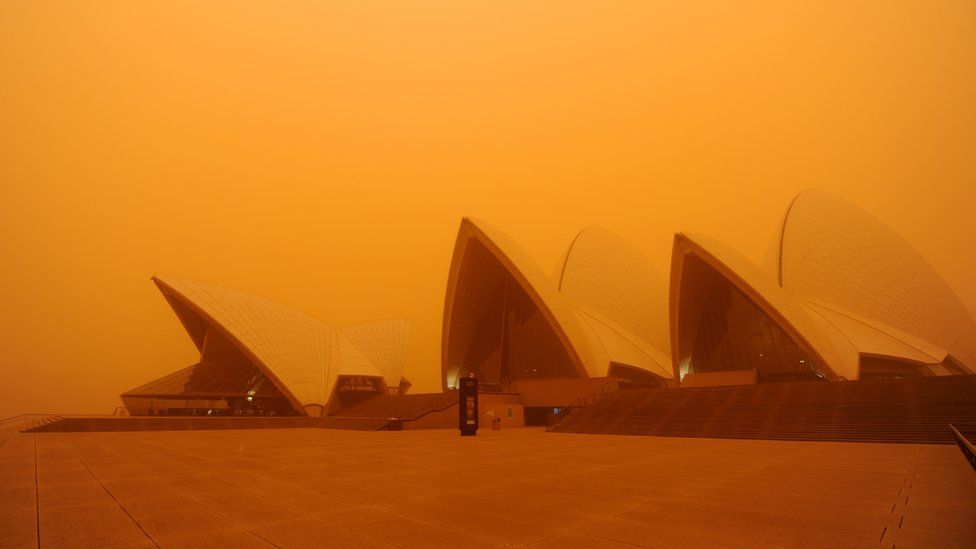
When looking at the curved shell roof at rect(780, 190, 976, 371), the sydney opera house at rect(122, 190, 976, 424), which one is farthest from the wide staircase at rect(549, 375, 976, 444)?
the curved shell roof at rect(780, 190, 976, 371)

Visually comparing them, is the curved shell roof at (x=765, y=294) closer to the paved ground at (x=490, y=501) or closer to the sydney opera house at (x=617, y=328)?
the sydney opera house at (x=617, y=328)

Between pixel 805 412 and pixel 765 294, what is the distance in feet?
33.4

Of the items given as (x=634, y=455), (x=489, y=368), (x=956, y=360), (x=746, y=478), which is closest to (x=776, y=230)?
(x=956, y=360)

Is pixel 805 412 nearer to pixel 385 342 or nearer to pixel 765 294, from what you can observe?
pixel 765 294

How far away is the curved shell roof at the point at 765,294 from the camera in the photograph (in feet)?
73.0

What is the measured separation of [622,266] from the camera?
1366 inches

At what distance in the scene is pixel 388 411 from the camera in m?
25.3

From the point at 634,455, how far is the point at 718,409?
31.3 feet

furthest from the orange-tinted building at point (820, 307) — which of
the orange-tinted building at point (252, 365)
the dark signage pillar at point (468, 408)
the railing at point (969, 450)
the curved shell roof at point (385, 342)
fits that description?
the orange-tinted building at point (252, 365)

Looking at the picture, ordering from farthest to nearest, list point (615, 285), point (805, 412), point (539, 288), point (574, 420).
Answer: point (615, 285) < point (539, 288) < point (574, 420) < point (805, 412)

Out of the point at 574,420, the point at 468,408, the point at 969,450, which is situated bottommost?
the point at 574,420

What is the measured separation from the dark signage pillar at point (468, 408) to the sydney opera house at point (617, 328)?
8.08 m

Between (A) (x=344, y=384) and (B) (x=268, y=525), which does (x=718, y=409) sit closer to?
(B) (x=268, y=525)

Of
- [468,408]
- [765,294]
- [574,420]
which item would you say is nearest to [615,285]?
[765,294]
